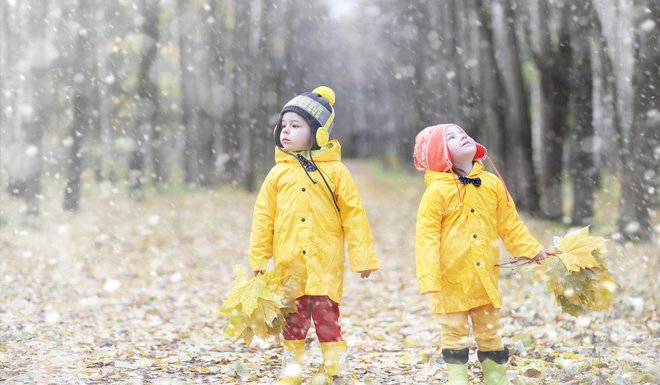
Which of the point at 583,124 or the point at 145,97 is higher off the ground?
the point at 145,97

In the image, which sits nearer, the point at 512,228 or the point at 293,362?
the point at 512,228

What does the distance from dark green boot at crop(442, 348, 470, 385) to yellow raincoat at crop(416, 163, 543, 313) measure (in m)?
0.27

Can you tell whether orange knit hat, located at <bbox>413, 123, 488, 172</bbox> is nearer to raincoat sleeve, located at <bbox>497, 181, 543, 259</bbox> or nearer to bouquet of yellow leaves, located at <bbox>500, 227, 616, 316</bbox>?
raincoat sleeve, located at <bbox>497, 181, 543, 259</bbox>

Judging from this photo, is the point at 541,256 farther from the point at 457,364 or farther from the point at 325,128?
the point at 325,128

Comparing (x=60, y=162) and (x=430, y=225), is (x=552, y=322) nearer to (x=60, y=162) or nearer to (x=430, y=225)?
(x=430, y=225)

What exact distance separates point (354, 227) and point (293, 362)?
1.01 m

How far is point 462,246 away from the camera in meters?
4.55

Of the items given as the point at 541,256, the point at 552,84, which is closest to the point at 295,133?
the point at 541,256

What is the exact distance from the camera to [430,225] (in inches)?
180

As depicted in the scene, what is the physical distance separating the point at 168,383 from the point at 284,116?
197 centimetres

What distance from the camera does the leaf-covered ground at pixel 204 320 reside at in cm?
534

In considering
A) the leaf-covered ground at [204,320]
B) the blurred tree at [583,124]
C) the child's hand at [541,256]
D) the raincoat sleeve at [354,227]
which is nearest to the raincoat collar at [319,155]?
the raincoat sleeve at [354,227]

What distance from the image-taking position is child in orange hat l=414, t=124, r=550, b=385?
4535 mm

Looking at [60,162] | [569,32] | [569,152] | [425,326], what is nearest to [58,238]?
[425,326]
